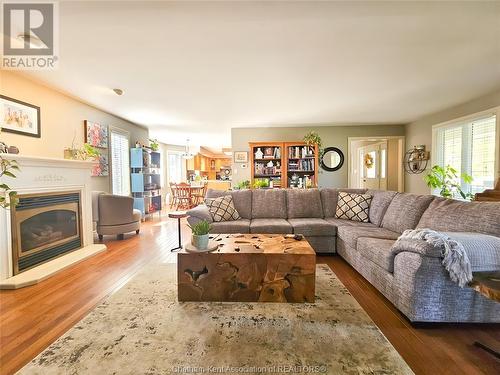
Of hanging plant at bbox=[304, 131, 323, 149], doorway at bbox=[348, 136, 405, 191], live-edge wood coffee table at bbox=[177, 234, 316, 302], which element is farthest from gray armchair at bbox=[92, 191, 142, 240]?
doorway at bbox=[348, 136, 405, 191]

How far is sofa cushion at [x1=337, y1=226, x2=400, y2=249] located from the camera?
2.66 metres

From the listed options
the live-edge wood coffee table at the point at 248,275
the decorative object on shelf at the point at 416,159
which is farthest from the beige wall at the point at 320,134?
the live-edge wood coffee table at the point at 248,275

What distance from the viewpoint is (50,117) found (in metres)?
3.61

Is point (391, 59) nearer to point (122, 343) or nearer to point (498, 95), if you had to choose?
point (498, 95)

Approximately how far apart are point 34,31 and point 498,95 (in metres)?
5.84

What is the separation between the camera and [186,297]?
210cm

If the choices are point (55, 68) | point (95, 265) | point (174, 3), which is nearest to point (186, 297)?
point (95, 265)

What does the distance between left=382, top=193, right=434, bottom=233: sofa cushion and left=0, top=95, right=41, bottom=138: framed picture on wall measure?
477cm

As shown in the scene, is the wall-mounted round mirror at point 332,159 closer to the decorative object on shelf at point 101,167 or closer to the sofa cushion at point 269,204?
the sofa cushion at point 269,204

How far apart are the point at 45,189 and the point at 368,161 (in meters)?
7.28

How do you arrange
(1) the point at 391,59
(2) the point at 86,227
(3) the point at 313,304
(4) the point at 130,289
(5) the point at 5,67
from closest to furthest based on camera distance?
(3) the point at 313,304
(4) the point at 130,289
(1) the point at 391,59
(5) the point at 5,67
(2) the point at 86,227

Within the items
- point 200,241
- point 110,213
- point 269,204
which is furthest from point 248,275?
point 110,213

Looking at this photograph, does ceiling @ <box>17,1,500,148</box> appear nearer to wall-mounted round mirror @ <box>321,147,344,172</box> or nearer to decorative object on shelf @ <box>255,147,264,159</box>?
decorative object on shelf @ <box>255,147,264,159</box>

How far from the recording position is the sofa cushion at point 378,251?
2.04 meters
